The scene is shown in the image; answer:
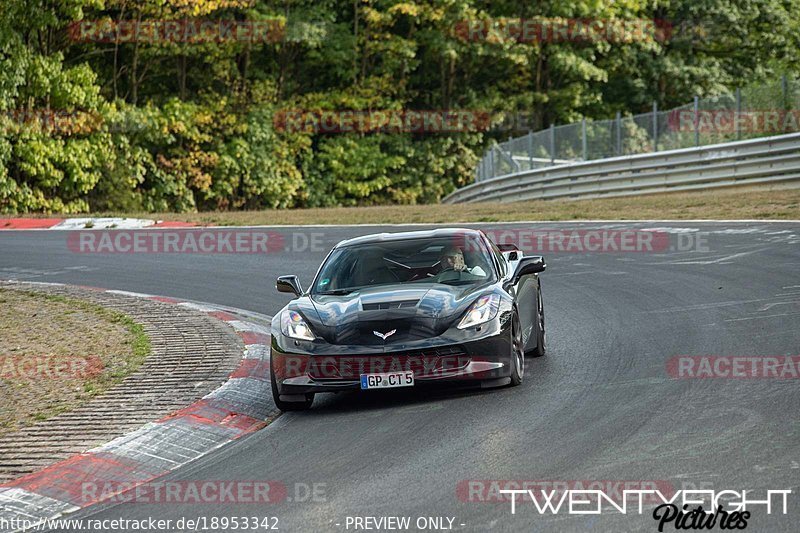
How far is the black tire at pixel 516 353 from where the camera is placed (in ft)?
31.2

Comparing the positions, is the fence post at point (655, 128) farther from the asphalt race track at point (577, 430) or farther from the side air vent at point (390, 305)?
the side air vent at point (390, 305)

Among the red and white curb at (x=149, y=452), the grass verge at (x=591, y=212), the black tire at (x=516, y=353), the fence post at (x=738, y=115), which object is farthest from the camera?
the fence post at (x=738, y=115)

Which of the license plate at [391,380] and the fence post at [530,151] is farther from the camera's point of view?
the fence post at [530,151]

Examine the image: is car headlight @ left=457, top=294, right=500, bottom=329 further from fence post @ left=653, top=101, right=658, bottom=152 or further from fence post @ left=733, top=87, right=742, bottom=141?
fence post @ left=653, top=101, right=658, bottom=152

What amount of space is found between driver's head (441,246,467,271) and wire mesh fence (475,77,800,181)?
20399 millimetres

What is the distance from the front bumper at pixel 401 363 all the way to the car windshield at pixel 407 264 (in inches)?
40.4

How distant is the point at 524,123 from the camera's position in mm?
55625

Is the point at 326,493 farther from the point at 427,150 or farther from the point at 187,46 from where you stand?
the point at 427,150

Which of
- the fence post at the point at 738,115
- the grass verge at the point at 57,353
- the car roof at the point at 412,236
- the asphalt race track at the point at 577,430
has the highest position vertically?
the fence post at the point at 738,115

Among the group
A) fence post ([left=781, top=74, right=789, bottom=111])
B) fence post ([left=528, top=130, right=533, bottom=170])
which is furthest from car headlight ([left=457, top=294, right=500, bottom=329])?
fence post ([left=528, top=130, right=533, bottom=170])

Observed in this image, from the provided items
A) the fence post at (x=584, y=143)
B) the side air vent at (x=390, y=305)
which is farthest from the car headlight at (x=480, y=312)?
the fence post at (x=584, y=143)

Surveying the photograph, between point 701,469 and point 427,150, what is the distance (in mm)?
47155

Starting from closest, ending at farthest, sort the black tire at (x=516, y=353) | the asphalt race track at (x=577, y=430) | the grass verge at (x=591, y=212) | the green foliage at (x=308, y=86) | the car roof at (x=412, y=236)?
the asphalt race track at (x=577, y=430) → the black tire at (x=516, y=353) → the car roof at (x=412, y=236) → the grass verge at (x=591, y=212) → the green foliage at (x=308, y=86)

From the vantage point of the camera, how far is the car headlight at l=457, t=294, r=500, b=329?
30.7 ft
